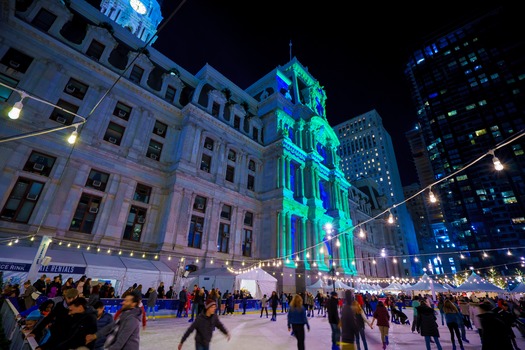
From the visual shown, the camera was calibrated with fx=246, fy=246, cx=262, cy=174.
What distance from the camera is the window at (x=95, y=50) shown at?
23116 millimetres

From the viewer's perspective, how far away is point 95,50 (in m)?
23.6

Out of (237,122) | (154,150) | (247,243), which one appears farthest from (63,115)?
(247,243)

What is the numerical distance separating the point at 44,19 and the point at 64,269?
21.0m

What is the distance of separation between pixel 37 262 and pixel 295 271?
79.0 feet

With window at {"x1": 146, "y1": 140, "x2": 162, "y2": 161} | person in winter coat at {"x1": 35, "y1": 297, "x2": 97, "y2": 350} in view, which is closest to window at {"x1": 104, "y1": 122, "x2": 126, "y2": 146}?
window at {"x1": 146, "y1": 140, "x2": 162, "y2": 161}

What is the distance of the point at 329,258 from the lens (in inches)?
1414

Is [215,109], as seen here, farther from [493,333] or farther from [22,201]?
[493,333]

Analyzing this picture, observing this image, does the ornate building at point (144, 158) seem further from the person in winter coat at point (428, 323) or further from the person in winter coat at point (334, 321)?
the person in winter coat at point (428, 323)

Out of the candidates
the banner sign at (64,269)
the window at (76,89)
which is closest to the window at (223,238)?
the banner sign at (64,269)

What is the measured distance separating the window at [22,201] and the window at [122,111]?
29.8 feet

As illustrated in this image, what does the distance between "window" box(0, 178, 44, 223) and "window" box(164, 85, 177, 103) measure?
15.0 m

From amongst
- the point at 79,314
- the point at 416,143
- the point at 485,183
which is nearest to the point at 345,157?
the point at 485,183

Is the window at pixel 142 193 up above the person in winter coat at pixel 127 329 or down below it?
above

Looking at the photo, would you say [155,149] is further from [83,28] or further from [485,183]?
[485,183]
